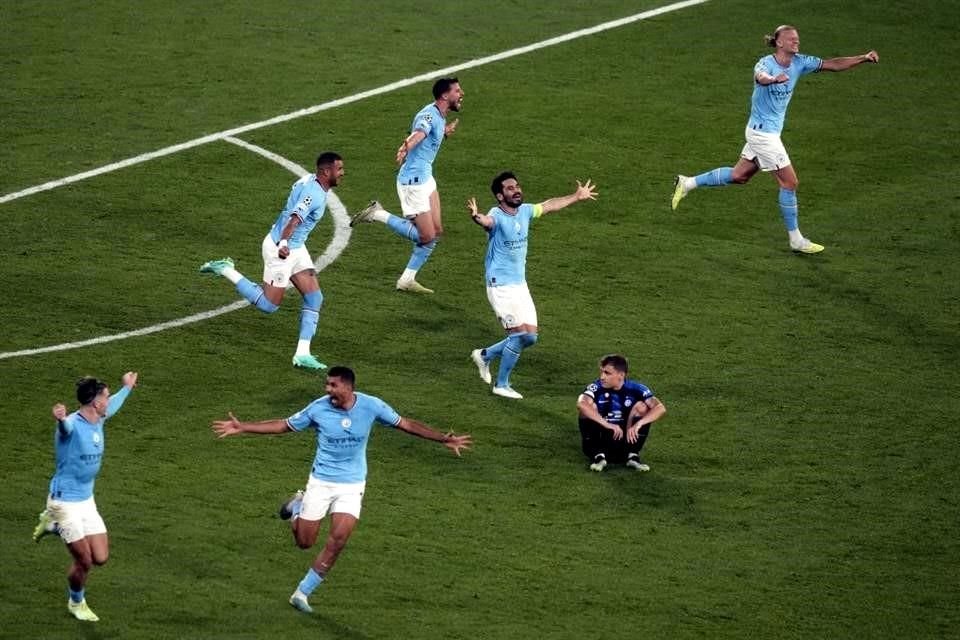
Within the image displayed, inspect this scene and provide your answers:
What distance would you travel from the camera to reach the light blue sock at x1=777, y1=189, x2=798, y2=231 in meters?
26.0

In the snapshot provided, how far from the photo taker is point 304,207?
21.9 meters

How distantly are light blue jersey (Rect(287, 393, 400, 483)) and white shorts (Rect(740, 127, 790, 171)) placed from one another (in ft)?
33.7

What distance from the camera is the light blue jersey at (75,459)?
16594 mm

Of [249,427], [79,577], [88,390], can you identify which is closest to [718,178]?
[249,427]

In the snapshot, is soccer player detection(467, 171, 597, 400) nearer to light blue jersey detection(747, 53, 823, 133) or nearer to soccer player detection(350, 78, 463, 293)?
soccer player detection(350, 78, 463, 293)

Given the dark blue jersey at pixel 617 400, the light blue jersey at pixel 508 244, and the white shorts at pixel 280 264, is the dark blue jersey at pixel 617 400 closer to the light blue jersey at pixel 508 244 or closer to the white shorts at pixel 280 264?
the light blue jersey at pixel 508 244

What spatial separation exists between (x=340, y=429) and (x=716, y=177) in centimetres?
1095

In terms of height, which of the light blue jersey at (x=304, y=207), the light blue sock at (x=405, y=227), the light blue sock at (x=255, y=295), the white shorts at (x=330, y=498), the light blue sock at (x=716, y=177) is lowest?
the white shorts at (x=330, y=498)

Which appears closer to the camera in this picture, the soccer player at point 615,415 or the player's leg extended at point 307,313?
the soccer player at point 615,415

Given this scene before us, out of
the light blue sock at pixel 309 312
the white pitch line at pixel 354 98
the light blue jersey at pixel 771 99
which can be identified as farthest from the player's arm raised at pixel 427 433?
the white pitch line at pixel 354 98

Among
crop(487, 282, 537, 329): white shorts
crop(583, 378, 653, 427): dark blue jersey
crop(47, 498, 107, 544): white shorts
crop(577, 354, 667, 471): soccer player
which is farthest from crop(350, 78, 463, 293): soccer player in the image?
crop(47, 498, 107, 544): white shorts

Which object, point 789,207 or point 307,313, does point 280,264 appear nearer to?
point 307,313

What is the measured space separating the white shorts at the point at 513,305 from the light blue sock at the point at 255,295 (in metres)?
2.79

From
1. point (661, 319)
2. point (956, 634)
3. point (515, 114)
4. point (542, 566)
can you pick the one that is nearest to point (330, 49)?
point (515, 114)
